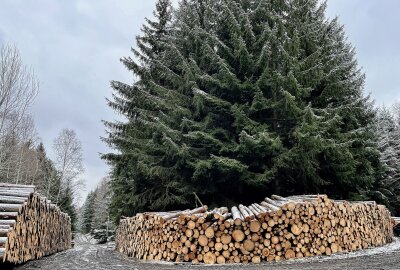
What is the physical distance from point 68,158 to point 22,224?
2287 centimetres

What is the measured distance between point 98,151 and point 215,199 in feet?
19.9

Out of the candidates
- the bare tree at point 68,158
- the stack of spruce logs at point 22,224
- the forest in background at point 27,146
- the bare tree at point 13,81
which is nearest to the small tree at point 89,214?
the forest in background at point 27,146

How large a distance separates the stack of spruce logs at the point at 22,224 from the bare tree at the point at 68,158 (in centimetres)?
1954

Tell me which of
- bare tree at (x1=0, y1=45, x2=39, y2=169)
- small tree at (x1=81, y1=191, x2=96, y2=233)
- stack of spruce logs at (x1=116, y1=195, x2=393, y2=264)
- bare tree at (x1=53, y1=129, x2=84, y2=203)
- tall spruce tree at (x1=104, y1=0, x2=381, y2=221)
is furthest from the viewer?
small tree at (x1=81, y1=191, x2=96, y2=233)

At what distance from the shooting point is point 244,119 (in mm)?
11070

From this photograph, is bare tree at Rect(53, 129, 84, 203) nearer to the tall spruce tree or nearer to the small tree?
the tall spruce tree

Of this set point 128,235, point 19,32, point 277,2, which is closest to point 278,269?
point 128,235

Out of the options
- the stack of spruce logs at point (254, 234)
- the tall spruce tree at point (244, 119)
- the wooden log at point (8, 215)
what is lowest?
the stack of spruce logs at point (254, 234)

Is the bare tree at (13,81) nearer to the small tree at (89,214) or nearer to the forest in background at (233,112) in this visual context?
the forest in background at (233,112)

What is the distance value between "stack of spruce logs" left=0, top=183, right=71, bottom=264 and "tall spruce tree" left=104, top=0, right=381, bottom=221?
163 inches

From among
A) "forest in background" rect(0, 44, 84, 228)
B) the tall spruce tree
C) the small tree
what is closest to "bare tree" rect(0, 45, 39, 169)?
"forest in background" rect(0, 44, 84, 228)

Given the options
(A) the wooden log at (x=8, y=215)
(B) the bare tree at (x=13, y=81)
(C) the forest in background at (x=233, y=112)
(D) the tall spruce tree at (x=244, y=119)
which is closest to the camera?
(A) the wooden log at (x=8, y=215)

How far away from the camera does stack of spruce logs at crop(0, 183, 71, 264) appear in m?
5.73

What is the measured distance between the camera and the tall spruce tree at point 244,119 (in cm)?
1084
